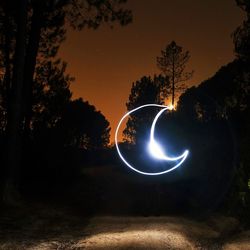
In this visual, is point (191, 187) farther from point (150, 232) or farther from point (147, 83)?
point (147, 83)

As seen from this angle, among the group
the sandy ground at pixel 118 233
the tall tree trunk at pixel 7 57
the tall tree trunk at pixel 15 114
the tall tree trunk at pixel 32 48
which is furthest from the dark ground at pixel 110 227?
the tall tree trunk at pixel 7 57

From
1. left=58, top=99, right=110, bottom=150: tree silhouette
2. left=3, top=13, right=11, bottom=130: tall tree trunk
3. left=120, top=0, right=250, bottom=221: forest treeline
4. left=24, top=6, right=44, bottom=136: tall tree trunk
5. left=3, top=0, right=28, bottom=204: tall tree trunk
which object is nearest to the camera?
left=120, top=0, right=250, bottom=221: forest treeline

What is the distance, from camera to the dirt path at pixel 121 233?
1126cm

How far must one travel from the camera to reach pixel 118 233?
12.5m

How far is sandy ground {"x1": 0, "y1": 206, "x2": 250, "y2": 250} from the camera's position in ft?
37.0

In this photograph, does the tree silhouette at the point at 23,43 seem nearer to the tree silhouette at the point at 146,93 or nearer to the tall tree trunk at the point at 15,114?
the tall tree trunk at the point at 15,114

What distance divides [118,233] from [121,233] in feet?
0.29

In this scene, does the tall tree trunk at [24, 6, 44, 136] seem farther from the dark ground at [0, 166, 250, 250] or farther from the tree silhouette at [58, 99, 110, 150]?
the tree silhouette at [58, 99, 110, 150]

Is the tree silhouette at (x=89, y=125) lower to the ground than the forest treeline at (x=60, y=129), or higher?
higher

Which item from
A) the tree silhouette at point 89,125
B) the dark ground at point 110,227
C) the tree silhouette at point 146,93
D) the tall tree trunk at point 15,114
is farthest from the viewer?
the tree silhouette at point 89,125

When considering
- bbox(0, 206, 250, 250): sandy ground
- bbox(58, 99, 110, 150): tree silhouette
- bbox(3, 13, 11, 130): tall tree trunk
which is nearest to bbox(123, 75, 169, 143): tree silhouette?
bbox(58, 99, 110, 150): tree silhouette

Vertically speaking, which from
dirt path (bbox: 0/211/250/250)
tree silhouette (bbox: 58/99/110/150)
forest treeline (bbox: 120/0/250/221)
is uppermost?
tree silhouette (bbox: 58/99/110/150)

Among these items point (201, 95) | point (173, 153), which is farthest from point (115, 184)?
point (201, 95)

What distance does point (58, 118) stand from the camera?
29.8 metres
